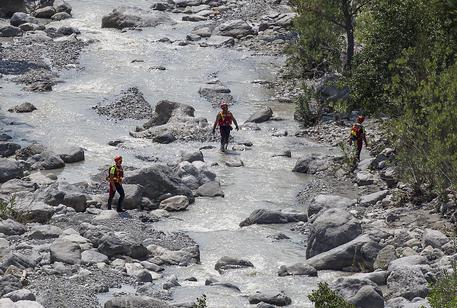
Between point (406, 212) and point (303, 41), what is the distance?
17.5 meters

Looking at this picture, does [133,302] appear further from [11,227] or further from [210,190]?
[210,190]

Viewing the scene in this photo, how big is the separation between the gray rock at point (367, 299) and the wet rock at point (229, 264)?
172 inches

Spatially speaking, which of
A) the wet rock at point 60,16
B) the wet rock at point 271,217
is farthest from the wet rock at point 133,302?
the wet rock at point 60,16

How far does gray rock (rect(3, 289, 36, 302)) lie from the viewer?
19.8 m

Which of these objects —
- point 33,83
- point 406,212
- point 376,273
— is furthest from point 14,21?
point 376,273

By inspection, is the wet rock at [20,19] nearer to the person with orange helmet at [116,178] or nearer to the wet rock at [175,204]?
the wet rock at [175,204]

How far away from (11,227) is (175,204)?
225 inches

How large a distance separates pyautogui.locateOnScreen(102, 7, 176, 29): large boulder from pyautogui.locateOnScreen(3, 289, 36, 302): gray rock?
36224 mm

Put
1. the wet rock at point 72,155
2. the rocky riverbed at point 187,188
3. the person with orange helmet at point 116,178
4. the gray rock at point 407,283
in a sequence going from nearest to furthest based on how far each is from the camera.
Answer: the gray rock at point 407,283, the rocky riverbed at point 187,188, the person with orange helmet at point 116,178, the wet rock at point 72,155

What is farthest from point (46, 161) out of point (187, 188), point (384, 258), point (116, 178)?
point (384, 258)

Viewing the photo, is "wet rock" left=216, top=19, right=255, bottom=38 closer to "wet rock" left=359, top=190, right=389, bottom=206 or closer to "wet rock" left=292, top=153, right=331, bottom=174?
"wet rock" left=292, top=153, right=331, bottom=174

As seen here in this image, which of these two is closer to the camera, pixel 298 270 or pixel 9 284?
pixel 9 284

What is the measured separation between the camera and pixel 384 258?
23.3m

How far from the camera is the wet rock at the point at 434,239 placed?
2366 cm
